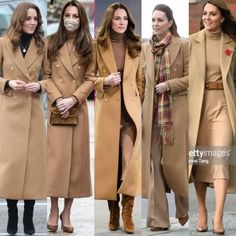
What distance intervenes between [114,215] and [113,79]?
96 centimetres

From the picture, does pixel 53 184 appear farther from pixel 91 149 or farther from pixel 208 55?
pixel 208 55

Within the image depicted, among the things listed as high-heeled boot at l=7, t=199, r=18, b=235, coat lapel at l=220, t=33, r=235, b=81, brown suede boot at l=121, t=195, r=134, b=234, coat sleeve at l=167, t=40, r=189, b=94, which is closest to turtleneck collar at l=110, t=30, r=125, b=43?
coat sleeve at l=167, t=40, r=189, b=94

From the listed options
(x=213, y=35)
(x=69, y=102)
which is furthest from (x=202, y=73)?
(x=69, y=102)

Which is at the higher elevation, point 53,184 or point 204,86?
point 204,86

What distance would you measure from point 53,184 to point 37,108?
53 centimetres

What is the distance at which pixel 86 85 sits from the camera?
19.1ft

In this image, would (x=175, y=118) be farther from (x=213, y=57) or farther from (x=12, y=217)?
(x=12, y=217)

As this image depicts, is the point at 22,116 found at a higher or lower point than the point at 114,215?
higher

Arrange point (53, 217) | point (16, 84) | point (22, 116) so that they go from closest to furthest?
1. point (16, 84)
2. point (22, 116)
3. point (53, 217)

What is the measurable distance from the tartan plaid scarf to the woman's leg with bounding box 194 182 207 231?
371 millimetres

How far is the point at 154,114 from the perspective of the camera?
235 inches

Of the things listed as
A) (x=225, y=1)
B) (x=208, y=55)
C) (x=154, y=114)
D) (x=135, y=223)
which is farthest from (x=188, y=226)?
(x=225, y=1)

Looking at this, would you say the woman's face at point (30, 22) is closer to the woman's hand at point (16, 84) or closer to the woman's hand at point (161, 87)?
the woman's hand at point (16, 84)

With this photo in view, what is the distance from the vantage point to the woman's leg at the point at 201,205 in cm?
600
